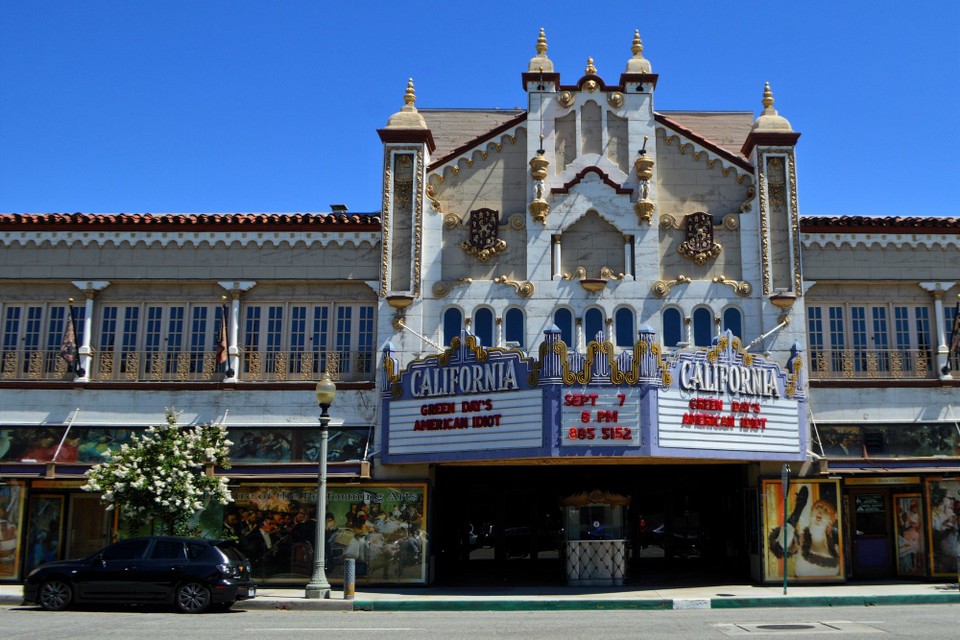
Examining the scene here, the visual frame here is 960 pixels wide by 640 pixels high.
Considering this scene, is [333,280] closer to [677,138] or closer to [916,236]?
[677,138]

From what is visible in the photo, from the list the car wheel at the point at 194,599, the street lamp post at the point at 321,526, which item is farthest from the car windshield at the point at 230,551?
the street lamp post at the point at 321,526

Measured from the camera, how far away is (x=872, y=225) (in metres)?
26.5

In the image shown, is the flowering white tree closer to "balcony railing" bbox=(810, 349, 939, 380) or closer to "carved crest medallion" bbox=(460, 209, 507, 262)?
"carved crest medallion" bbox=(460, 209, 507, 262)

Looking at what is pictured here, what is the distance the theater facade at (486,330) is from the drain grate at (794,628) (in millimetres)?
7124

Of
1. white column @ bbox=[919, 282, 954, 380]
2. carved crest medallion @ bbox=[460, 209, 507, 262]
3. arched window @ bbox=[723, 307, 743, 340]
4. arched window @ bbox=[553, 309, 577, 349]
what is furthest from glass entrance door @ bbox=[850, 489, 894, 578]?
carved crest medallion @ bbox=[460, 209, 507, 262]

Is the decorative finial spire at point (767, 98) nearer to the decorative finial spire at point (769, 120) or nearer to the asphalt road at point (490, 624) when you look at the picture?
the decorative finial spire at point (769, 120)

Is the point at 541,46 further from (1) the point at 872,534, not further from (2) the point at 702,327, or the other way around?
(1) the point at 872,534

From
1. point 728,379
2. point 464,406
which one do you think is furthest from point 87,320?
point 728,379

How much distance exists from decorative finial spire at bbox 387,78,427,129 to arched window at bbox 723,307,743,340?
9.33 metres

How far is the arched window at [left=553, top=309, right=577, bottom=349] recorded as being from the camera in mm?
26203

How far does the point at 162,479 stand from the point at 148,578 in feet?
11.1

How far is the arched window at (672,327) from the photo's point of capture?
85.9ft

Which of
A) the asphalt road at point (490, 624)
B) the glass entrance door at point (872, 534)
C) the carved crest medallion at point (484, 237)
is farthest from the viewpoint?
the carved crest medallion at point (484, 237)

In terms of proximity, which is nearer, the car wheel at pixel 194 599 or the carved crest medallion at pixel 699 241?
the car wheel at pixel 194 599
